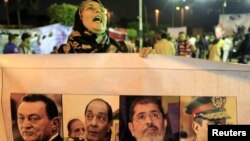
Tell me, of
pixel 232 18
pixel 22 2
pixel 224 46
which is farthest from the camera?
pixel 22 2

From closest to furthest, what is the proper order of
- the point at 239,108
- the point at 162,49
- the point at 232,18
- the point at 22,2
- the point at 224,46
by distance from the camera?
the point at 239,108
the point at 162,49
the point at 224,46
the point at 232,18
the point at 22,2

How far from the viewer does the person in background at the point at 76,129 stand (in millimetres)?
2537

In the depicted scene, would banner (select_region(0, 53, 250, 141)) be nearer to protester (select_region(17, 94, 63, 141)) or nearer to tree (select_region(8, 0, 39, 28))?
protester (select_region(17, 94, 63, 141))

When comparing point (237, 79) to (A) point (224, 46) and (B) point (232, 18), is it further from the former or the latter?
(B) point (232, 18)

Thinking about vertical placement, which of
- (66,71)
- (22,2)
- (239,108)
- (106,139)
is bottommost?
(106,139)

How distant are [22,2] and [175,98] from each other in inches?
1822

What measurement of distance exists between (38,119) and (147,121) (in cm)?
57

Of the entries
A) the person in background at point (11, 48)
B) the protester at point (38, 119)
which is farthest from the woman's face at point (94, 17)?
the person in background at point (11, 48)

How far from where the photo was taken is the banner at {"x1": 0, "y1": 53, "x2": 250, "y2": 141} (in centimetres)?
250

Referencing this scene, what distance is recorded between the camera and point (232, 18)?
28312mm

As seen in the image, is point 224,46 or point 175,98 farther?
point 224,46

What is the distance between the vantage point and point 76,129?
2.55m

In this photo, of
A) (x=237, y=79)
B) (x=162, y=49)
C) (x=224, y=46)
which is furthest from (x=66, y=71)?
(x=224, y=46)

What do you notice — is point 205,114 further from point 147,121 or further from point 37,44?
point 37,44
